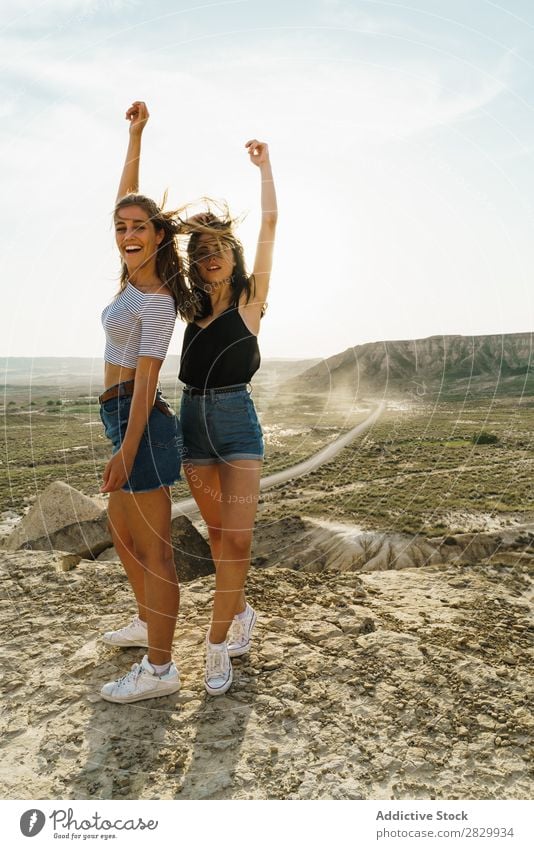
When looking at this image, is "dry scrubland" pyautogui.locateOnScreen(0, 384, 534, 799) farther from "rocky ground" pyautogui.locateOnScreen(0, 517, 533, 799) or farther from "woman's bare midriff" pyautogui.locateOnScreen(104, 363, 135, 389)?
"woman's bare midriff" pyautogui.locateOnScreen(104, 363, 135, 389)

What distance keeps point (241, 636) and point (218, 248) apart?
231cm

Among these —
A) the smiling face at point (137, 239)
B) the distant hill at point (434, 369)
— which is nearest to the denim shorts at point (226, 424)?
the smiling face at point (137, 239)

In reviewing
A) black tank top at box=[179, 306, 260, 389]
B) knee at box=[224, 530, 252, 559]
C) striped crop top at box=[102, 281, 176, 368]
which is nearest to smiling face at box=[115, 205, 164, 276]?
striped crop top at box=[102, 281, 176, 368]

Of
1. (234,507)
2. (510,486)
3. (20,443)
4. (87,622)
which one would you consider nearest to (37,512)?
(87,622)

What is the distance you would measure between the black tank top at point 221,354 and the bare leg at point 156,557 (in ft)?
2.00

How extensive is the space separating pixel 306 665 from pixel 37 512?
5208 millimetres

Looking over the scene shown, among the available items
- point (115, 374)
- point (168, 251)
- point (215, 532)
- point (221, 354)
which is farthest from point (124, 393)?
point (215, 532)

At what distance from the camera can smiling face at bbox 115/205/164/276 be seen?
304 centimetres

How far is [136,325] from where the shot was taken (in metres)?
2.94

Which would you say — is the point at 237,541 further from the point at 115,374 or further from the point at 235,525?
the point at 115,374

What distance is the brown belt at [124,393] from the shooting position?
300 centimetres

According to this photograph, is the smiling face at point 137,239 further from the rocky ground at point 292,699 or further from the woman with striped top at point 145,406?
the rocky ground at point 292,699
